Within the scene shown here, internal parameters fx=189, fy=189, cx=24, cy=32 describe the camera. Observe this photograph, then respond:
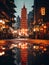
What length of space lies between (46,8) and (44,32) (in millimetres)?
12147

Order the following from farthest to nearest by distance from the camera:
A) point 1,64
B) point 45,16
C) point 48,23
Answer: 1. point 45,16
2. point 48,23
3. point 1,64

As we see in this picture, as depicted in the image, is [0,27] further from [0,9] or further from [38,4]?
[38,4]

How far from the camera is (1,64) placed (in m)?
9.06

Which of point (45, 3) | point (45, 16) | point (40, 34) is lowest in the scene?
point (40, 34)

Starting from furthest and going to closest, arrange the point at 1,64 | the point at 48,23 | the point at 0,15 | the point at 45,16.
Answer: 1. the point at 45,16
2. the point at 48,23
3. the point at 0,15
4. the point at 1,64

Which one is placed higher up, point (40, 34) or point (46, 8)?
point (46, 8)

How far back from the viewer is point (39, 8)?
79.8 m

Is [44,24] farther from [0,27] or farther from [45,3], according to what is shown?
[0,27]

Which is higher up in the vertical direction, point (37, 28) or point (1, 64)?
point (1, 64)

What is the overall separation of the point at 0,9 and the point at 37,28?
2440cm

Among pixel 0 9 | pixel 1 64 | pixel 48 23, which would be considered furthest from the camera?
pixel 48 23

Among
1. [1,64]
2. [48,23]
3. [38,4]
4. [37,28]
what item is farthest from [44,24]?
[1,64]

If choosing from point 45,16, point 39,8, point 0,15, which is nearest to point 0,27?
point 0,15

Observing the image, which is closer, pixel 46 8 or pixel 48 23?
pixel 48 23
